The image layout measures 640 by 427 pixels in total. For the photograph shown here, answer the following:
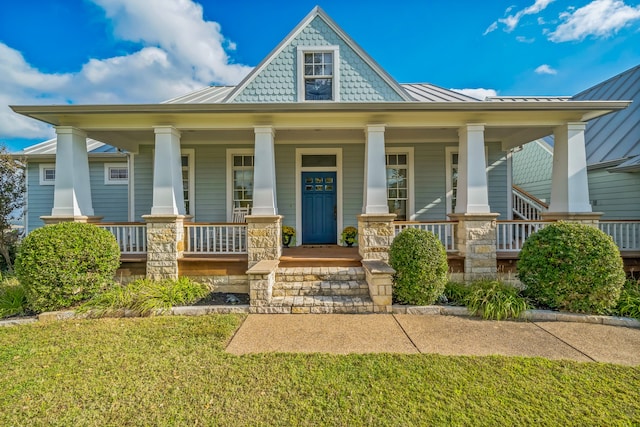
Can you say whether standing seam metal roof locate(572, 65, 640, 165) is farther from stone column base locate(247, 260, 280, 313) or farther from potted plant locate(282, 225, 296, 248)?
stone column base locate(247, 260, 280, 313)

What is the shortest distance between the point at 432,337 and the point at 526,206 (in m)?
6.27

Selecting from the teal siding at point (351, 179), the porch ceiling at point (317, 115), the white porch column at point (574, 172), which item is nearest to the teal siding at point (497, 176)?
A: the porch ceiling at point (317, 115)

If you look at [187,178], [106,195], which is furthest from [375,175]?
[106,195]

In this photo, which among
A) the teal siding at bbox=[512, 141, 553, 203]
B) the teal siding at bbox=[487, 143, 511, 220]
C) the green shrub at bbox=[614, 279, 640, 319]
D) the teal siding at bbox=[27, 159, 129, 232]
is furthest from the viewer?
the teal siding at bbox=[512, 141, 553, 203]

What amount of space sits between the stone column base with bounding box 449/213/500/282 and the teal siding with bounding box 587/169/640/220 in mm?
4420

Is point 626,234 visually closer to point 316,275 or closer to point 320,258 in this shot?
point 320,258

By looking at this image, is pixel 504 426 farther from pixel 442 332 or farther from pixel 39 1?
pixel 39 1

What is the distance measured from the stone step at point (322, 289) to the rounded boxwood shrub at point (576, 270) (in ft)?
9.36

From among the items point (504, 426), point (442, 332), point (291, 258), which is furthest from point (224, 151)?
point (504, 426)

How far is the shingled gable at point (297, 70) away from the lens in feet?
24.8

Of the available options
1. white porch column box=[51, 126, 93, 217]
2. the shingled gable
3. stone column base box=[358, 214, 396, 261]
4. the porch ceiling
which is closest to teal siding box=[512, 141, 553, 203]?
the porch ceiling

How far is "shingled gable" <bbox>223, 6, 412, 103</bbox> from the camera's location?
24.8 feet

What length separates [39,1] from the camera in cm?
681

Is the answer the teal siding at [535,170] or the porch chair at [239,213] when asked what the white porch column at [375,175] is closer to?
the porch chair at [239,213]
